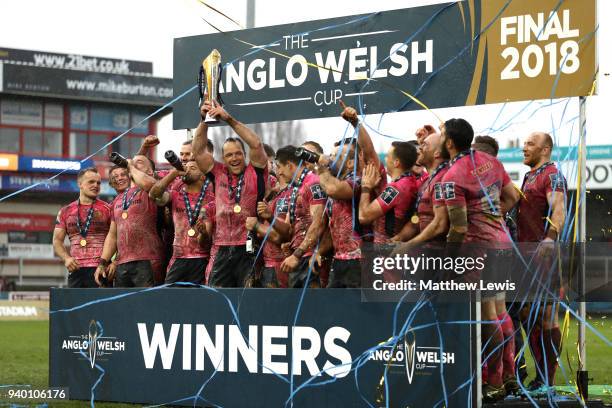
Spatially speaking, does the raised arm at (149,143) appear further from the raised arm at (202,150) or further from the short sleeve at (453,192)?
the short sleeve at (453,192)

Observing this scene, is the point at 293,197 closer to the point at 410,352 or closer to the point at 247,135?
the point at 247,135

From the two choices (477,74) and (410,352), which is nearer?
(410,352)

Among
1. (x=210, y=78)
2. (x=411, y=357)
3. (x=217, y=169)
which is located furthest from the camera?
(x=217, y=169)

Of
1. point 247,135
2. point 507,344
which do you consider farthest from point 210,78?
point 507,344

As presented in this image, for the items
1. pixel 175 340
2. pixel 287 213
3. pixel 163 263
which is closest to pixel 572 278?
pixel 287 213

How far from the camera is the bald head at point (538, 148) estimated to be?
926 centimetres

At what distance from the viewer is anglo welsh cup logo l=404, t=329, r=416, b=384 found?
26.0 feet

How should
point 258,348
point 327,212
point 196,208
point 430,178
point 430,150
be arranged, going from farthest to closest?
point 196,208 → point 327,212 → point 258,348 → point 430,150 → point 430,178

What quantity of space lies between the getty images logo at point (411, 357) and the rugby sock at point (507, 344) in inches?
17.7

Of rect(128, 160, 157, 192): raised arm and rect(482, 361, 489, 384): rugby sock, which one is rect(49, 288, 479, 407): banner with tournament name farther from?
rect(128, 160, 157, 192): raised arm

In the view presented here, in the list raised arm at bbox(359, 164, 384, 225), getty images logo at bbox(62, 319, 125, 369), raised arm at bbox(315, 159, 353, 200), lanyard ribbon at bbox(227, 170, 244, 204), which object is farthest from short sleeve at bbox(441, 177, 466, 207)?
getty images logo at bbox(62, 319, 125, 369)

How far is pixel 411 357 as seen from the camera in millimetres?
7957

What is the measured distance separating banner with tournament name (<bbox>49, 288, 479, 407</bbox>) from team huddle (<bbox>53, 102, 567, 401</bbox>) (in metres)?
0.33

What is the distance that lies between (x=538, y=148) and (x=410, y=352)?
7.80 ft
